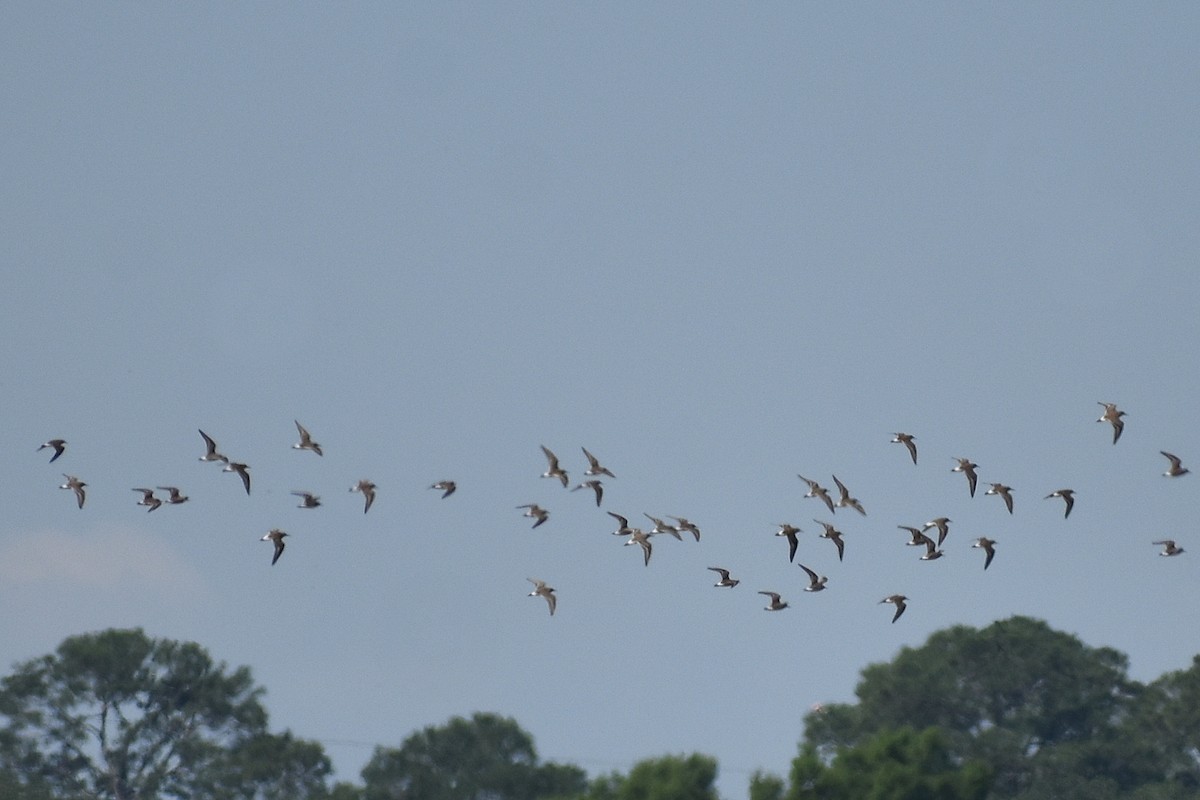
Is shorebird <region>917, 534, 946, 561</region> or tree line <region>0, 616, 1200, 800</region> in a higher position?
tree line <region>0, 616, 1200, 800</region>

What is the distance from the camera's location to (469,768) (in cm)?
10338

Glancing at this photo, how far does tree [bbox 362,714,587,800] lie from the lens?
102 metres

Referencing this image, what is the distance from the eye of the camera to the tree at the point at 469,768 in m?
102

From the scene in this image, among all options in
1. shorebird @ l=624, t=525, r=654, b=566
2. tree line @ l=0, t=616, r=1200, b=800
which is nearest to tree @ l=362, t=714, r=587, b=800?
tree line @ l=0, t=616, r=1200, b=800

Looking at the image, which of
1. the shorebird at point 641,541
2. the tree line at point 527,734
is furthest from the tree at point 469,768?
the shorebird at point 641,541

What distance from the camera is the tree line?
4092 inches

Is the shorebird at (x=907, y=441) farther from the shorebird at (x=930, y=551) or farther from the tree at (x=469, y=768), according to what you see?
the tree at (x=469, y=768)

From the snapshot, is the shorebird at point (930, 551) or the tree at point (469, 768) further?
the tree at point (469, 768)

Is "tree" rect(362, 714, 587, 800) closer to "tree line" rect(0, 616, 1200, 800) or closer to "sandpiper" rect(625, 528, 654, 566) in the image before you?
"tree line" rect(0, 616, 1200, 800)

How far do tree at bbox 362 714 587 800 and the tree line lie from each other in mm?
68

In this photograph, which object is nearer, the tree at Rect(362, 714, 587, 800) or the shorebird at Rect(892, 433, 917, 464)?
the shorebird at Rect(892, 433, 917, 464)

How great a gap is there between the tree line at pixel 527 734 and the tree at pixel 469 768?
0.22 feet

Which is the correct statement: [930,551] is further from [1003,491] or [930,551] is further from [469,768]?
[469,768]

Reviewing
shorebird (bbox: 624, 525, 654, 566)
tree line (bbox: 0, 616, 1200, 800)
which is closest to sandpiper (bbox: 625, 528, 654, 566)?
shorebird (bbox: 624, 525, 654, 566)
